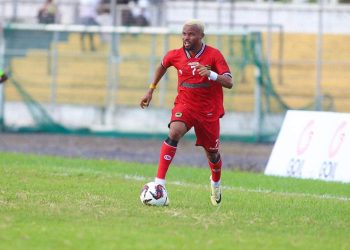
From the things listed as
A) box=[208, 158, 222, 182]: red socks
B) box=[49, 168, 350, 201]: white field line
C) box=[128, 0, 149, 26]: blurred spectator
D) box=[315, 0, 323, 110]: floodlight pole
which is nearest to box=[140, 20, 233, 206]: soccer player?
box=[208, 158, 222, 182]: red socks

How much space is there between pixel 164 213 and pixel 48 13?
21336 millimetres

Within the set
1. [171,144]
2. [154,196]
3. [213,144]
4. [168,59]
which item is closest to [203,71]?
[168,59]

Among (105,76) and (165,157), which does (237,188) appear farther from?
(105,76)

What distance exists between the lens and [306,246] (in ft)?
34.8

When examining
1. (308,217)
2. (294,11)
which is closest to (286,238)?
(308,217)

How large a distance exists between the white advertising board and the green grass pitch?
96 centimetres

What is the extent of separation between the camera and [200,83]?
13.8 metres

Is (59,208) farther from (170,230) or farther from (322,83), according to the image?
(322,83)

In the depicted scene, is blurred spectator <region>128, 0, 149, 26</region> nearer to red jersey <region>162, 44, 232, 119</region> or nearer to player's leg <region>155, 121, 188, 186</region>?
red jersey <region>162, 44, 232, 119</region>

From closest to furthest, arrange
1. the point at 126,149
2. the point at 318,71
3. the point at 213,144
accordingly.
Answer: the point at 213,144 < the point at 126,149 < the point at 318,71

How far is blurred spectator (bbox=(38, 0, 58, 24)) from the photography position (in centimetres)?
3325

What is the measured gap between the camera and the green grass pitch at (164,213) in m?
10.6

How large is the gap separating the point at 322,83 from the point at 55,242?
75.9ft

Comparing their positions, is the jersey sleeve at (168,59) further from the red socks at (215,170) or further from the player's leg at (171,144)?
the red socks at (215,170)
